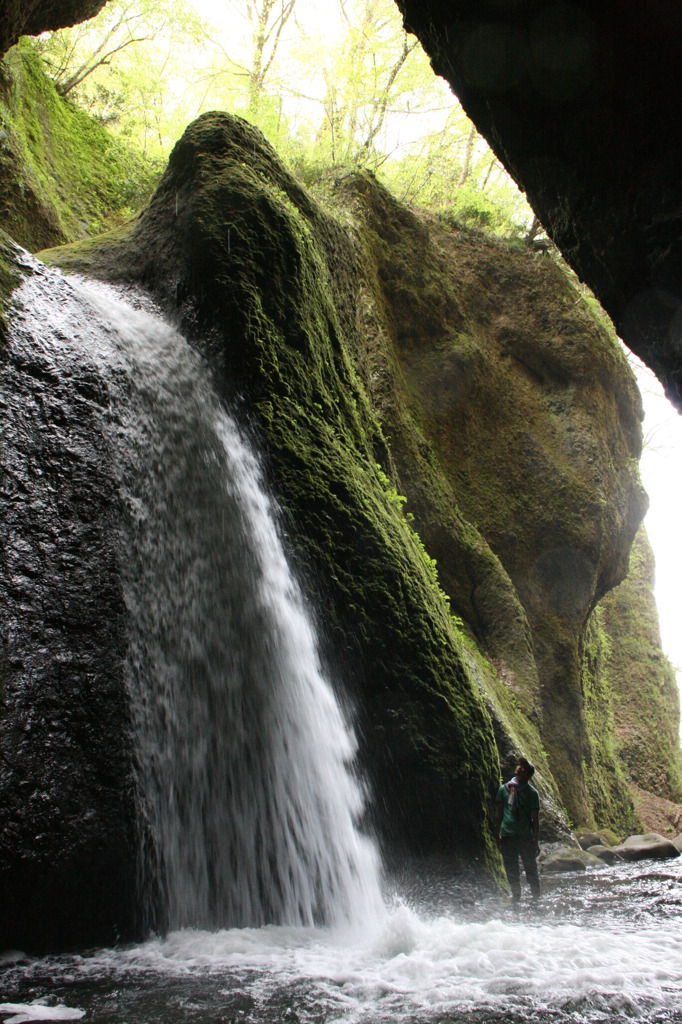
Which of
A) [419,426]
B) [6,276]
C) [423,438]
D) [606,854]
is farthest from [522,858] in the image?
[419,426]

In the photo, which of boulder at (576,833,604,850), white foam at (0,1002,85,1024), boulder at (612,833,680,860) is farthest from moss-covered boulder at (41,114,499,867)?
boulder at (576,833,604,850)

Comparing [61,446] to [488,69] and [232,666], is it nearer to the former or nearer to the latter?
[232,666]

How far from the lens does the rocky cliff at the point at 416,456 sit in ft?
16.2

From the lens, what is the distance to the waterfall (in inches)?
144

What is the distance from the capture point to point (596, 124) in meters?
3.28

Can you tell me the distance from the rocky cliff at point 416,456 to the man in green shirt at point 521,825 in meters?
0.14

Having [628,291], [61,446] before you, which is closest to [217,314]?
[61,446]

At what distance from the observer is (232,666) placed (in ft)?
13.8

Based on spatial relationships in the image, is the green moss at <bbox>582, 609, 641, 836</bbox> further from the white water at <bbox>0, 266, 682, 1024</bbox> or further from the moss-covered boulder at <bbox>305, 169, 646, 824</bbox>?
the white water at <bbox>0, 266, 682, 1024</bbox>

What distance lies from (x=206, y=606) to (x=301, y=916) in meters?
1.88

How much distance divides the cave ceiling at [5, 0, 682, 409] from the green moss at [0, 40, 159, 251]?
592cm

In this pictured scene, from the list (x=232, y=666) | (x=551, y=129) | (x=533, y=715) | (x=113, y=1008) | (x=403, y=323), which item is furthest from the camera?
(x=403, y=323)

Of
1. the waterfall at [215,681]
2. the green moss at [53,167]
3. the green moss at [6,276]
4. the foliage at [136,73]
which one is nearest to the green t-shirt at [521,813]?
the waterfall at [215,681]

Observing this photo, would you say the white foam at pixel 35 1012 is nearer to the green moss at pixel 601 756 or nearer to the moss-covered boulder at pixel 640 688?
the green moss at pixel 601 756
